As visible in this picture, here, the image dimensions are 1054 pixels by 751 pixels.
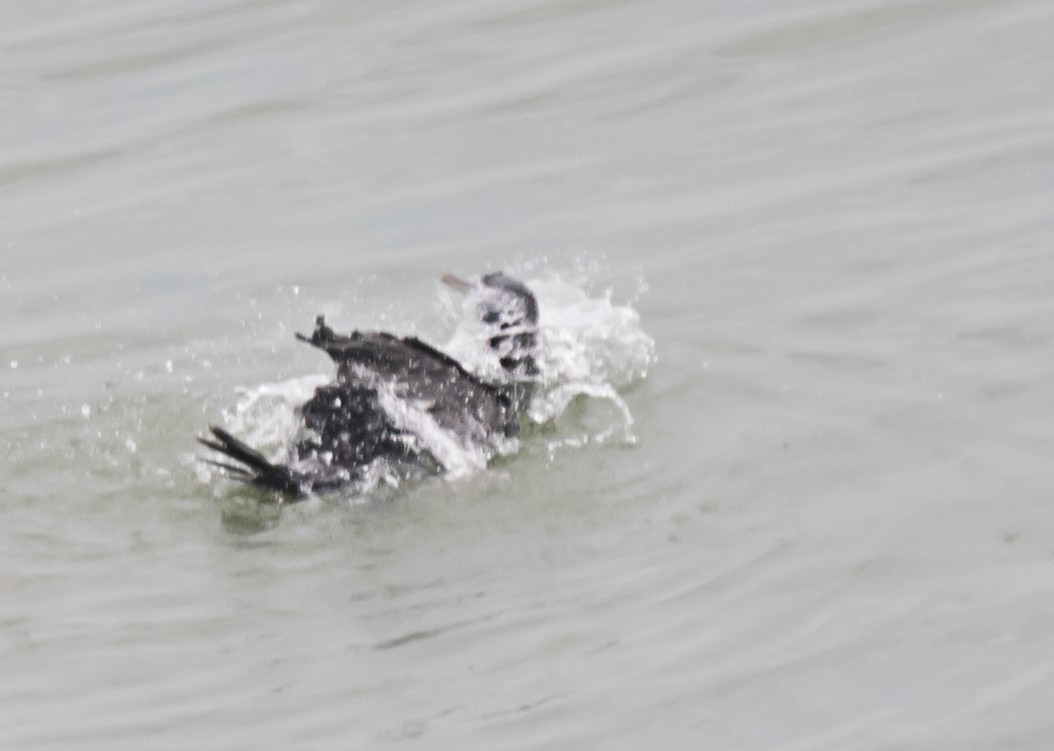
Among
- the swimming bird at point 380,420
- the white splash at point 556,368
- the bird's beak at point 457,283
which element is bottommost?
the white splash at point 556,368

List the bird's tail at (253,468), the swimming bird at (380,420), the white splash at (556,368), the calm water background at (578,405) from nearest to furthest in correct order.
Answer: the calm water background at (578,405), the bird's tail at (253,468), the swimming bird at (380,420), the white splash at (556,368)

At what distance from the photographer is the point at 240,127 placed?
10.7 metres

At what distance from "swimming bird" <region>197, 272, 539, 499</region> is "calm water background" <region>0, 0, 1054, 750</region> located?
120mm

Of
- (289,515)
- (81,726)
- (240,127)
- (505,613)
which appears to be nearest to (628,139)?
(240,127)

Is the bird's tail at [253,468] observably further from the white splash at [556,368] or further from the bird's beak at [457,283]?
the bird's beak at [457,283]

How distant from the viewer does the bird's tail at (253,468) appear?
6.29m

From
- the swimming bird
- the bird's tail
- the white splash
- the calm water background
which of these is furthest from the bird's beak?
the bird's tail

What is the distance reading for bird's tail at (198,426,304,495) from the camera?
629cm

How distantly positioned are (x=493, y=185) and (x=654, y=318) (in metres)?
1.80

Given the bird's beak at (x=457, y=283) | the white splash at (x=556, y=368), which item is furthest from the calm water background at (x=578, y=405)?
the bird's beak at (x=457, y=283)

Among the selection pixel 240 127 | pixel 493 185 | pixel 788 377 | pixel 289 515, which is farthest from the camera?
pixel 240 127

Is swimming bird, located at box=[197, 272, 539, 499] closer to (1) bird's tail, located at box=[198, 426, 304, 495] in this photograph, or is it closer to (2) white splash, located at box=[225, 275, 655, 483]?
(1) bird's tail, located at box=[198, 426, 304, 495]

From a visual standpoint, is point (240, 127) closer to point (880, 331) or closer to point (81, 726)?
point (880, 331)

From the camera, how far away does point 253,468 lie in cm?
649
